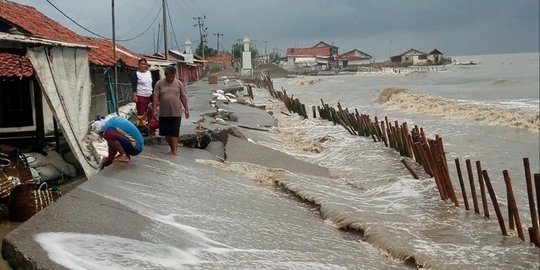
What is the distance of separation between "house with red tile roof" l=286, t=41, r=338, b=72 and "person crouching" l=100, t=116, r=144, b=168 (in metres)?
94.8

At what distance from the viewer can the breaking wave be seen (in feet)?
77.2

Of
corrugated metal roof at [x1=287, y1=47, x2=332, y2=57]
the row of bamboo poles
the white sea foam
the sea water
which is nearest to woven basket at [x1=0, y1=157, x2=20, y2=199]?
the sea water

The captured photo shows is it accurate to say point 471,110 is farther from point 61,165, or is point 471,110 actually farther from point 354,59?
point 354,59

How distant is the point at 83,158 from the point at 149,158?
3.52 feet

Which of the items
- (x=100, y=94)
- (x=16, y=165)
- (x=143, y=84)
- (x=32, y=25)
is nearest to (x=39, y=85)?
(x=16, y=165)

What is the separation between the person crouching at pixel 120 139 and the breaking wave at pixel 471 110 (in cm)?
1874

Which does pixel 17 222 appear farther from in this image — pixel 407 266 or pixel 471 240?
pixel 471 240

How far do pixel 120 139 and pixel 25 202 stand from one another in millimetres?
1565

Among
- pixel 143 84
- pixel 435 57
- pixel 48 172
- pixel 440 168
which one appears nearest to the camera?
pixel 48 172

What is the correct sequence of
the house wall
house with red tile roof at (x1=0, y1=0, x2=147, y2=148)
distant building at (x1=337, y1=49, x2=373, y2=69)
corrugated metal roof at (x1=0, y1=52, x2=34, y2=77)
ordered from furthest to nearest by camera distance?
distant building at (x1=337, y1=49, x2=373, y2=69) → the house wall → house with red tile roof at (x1=0, y1=0, x2=147, y2=148) → corrugated metal roof at (x1=0, y1=52, x2=34, y2=77)

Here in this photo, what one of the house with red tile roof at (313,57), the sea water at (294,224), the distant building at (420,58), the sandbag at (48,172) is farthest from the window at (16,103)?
the distant building at (420,58)

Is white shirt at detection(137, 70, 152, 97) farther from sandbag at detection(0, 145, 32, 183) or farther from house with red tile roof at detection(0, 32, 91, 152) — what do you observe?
sandbag at detection(0, 145, 32, 183)

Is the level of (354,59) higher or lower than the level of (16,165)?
higher

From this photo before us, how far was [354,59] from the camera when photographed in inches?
4680
